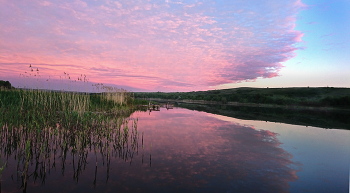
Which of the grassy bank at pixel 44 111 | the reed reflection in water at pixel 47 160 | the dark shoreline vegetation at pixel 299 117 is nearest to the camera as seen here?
the reed reflection in water at pixel 47 160

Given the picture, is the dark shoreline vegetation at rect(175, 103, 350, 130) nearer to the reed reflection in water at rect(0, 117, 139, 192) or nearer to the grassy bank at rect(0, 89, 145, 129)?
the grassy bank at rect(0, 89, 145, 129)

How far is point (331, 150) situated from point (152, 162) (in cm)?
894

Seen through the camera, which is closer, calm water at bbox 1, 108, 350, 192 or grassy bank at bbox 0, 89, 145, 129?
calm water at bbox 1, 108, 350, 192

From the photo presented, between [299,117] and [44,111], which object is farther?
[299,117]

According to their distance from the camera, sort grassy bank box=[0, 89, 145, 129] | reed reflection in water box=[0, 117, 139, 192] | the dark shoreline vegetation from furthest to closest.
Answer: the dark shoreline vegetation → grassy bank box=[0, 89, 145, 129] → reed reflection in water box=[0, 117, 139, 192]

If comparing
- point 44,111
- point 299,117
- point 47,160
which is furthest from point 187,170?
point 299,117

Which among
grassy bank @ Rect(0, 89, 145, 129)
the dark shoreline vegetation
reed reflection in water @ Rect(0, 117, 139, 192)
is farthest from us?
the dark shoreline vegetation

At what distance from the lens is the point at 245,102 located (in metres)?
52.4

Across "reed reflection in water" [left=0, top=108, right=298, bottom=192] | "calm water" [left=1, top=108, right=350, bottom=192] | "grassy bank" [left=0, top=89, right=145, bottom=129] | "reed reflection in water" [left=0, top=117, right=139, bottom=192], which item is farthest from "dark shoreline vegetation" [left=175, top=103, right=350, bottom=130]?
"reed reflection in water" [left=0, top=117, right=139, bottom=192]

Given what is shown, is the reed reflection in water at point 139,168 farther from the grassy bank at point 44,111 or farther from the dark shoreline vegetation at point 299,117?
the dark shoreline vegetation at point 299,117

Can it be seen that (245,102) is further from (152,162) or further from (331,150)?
(152,162)

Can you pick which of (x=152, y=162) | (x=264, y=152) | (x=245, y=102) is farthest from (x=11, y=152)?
(x=245, y=102)

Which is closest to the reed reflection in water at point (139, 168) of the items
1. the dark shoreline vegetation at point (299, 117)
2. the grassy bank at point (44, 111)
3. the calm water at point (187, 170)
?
the calm water at point (187, 170)

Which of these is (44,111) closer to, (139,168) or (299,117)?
(139,168)
